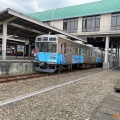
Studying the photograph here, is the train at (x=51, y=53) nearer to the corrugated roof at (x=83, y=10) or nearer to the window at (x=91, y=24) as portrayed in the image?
the window at (x=91, y=24)

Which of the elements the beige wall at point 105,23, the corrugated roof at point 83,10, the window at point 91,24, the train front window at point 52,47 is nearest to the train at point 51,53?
the train front window at point 52,47

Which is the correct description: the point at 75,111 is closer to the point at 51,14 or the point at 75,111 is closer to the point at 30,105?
the point at 30,105

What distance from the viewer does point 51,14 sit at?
128 ft

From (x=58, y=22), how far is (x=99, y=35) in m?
10.2

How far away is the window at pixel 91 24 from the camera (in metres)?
31.9

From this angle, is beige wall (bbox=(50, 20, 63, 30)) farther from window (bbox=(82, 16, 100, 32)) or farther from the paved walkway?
the paved walkway

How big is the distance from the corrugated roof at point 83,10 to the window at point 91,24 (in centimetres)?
87

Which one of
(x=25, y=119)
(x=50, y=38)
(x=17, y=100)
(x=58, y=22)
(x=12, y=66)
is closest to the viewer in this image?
(x=25, y=119)

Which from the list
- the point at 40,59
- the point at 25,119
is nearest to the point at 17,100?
the point at 25,119

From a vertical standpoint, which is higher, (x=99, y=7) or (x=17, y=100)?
(x=99, y=7)

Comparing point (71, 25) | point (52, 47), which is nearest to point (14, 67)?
point (52, 47)

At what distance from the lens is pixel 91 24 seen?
32375 millimetres

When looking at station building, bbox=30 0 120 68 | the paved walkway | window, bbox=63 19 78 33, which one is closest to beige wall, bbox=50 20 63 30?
station building, bbox=30 0 120 68

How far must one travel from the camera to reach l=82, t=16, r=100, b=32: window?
3186 centimetres
